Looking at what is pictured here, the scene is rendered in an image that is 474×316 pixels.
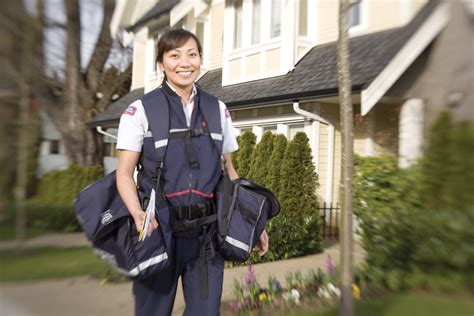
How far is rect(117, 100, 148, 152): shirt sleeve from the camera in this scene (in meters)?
1.86

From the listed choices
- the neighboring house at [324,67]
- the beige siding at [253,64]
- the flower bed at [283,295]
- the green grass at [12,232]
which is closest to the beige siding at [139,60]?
the neighboring house at [324,67]

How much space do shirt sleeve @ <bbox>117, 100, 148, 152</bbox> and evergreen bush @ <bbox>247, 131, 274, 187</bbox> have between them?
3128 mm

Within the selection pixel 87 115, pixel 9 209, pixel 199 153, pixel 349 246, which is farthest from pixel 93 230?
pixel 9 209

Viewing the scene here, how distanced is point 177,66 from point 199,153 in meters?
0.40

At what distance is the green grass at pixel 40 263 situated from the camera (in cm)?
355

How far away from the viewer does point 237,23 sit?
6.46 metres

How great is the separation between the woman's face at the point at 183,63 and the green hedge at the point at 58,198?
1278 mm

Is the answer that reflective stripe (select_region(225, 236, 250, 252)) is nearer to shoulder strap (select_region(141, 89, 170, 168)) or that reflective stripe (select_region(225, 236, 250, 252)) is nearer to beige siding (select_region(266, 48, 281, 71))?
shoulder strap (select_region(141, 89, 170, 168))

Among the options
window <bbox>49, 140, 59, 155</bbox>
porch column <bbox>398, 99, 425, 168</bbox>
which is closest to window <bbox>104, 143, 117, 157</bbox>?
window <bbox>49, 140, 59, 155</bbox>

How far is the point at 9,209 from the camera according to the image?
3.23m

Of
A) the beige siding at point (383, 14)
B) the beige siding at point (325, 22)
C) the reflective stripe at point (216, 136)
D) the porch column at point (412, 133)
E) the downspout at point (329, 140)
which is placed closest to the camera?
the reflective stripe at point (216, 136)

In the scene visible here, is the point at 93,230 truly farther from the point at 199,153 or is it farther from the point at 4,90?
the point at 4,90

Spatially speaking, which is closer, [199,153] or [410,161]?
[199,153]

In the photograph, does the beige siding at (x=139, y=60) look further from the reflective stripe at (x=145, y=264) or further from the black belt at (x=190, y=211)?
the reflective stripe at (x=145, y=264)
